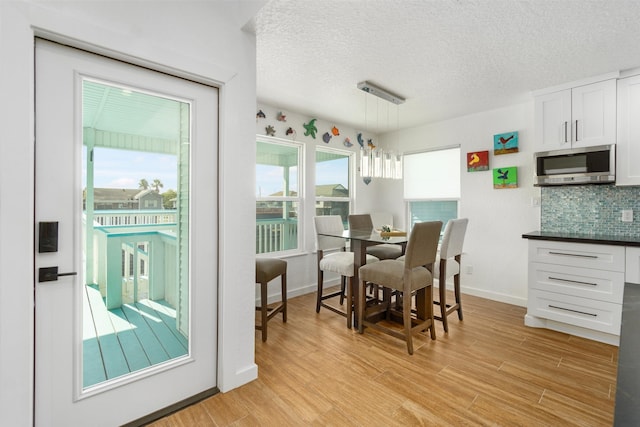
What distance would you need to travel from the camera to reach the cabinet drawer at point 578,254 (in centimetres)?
262

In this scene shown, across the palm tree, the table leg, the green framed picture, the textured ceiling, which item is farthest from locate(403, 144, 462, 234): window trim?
the palm tree

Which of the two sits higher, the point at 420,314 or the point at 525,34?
the point at 525,34

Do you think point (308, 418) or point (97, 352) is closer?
point (97, 352)

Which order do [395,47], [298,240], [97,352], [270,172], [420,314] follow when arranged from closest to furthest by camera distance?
[97,352] < [395,47] < [420,314] < [270,172] < [298,240]

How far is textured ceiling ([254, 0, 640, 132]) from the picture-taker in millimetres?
1924

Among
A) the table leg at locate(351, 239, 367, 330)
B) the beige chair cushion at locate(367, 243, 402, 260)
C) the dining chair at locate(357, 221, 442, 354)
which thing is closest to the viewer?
the dining chair at locate(357, 221, 442, 354)

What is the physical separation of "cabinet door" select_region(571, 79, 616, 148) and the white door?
3379 millimetres

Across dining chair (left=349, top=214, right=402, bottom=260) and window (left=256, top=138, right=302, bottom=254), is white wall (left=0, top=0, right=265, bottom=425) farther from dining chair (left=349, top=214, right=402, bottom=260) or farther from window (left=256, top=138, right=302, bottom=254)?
dining chair (left=349, top=214, right=402, bottom=260)

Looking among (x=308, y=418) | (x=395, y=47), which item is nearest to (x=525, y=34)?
(x=395, y=47)

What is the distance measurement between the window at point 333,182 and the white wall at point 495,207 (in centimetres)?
141

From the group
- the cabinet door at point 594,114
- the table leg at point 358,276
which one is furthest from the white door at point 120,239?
the cabinet door at point 594,114

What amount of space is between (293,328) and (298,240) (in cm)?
143

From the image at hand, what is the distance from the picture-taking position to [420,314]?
2947 mm

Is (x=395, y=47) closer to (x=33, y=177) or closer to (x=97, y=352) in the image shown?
(x=33, y=177)
